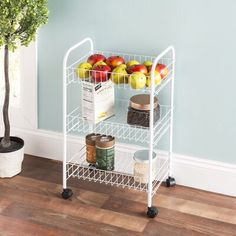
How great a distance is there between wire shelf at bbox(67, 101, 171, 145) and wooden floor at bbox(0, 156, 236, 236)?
0.28m

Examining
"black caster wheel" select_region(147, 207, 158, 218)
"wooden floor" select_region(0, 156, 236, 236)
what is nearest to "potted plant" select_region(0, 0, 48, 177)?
"wooden floor" select_region(0, 156, 236, 236)

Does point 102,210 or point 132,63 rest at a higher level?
point 132,63

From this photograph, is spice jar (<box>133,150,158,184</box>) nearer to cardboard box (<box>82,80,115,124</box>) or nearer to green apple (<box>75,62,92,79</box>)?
cardboard box (<box>82,80,115,124</box>)

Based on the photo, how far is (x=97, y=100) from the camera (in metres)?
2.63

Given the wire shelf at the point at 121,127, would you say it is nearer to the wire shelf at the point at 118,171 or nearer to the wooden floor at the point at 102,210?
the wire shelf at the point at 118,171

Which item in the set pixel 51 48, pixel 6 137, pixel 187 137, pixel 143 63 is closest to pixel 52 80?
pixel 51 48

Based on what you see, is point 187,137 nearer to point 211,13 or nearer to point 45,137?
point 211,13

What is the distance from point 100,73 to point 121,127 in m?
0.47

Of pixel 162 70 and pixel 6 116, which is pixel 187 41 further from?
pixel 6 116

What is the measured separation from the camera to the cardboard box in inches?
103

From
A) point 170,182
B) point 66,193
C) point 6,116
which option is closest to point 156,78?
point 170,182

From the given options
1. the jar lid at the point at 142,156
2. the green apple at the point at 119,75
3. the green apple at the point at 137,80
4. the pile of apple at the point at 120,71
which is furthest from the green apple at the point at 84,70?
the jar lid at the point at 142,156

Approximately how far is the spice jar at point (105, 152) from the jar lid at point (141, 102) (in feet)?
0.72

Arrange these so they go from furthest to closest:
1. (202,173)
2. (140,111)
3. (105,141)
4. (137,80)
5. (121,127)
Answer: (121,127) < (202,173) < (105,141) < (140,111) < (137,80)
